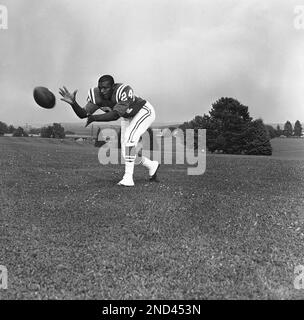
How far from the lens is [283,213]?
9141 mm

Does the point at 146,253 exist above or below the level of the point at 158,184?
below

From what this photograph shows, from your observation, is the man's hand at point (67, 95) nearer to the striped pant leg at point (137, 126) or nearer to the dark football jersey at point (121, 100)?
the dark football jersey at point (121, 100)

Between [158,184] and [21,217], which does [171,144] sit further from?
[21,217]

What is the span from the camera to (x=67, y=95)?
31.0 feet

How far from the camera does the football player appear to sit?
387 inches

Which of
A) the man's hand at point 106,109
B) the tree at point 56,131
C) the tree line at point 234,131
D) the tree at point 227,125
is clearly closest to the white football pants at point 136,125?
the man's hand at point 106,109

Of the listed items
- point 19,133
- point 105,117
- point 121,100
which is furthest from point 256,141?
point 105,117

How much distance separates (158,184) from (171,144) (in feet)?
28.5

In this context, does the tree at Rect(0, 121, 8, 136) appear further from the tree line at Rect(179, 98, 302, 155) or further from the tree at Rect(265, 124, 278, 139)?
the tree at Rect(265, 124, 278, 139)

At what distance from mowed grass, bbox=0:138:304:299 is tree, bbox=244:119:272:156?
15.5m

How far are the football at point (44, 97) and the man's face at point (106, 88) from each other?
4.15 feet

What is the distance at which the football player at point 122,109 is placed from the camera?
9.83m

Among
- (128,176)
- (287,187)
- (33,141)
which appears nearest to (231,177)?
(287,187)

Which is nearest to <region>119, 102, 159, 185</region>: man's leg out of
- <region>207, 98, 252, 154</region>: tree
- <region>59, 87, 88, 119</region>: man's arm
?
<region>59, 87, 88, 119</region>: man's arm
